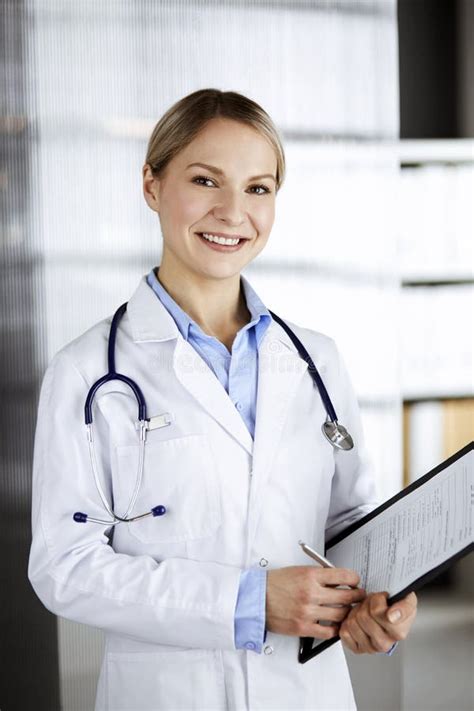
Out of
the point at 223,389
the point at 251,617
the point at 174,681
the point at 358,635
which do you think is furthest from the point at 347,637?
the point at 223,389

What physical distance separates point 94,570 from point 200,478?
199 millimetres

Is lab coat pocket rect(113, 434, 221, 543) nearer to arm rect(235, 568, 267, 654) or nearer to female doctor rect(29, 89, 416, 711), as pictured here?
female doctor rect(29, 89, 416, 711)

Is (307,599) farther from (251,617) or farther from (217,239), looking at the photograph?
(217,239)

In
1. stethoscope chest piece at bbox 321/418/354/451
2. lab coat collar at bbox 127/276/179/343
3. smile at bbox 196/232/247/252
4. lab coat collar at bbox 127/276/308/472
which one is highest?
smile at bbox 196/232/247/252

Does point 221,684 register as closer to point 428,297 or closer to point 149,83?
point 149,83

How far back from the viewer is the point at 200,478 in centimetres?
122

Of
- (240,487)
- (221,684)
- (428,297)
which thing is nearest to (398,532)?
(240,487)

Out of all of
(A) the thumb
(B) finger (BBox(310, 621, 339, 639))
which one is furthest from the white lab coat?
(A) the thumb

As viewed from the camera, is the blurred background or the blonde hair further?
the blurred background

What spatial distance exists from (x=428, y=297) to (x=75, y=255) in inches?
47.6

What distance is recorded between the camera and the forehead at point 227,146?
4.20 feet

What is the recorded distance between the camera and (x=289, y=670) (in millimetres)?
1243

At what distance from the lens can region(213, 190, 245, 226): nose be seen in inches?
49.9

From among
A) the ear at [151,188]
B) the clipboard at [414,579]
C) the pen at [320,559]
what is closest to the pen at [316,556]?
the pen at [320,559]
